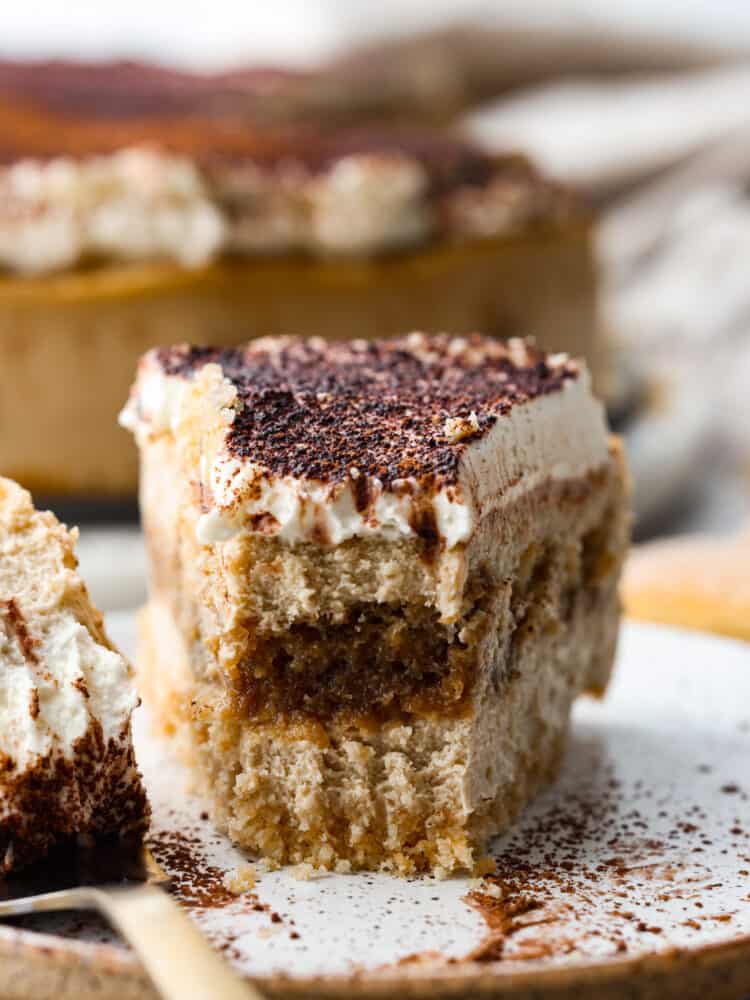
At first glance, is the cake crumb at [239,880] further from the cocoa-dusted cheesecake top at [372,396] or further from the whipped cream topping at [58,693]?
the cocoa-dusted cheesecake top at [372,396]

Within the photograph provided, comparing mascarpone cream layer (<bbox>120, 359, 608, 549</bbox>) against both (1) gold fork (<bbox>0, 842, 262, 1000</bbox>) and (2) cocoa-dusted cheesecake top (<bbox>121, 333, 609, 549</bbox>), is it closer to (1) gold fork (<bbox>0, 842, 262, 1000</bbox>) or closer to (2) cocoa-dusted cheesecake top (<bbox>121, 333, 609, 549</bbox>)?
(2) cocoa-dusted cheesecake top (<bbox>121, 333, 609, 549</bbox>)

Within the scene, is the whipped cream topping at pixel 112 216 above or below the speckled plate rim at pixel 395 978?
above

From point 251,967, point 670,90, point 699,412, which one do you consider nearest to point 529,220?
point 699,412

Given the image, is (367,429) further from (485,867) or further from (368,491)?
(485,867)

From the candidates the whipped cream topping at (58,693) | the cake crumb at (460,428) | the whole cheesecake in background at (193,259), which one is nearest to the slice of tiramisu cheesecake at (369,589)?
the cake crumb at (460,428)

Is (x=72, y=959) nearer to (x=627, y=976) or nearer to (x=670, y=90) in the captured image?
(x=627, y=976)

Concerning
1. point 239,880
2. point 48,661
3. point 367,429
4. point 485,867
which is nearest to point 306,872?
point 239,880
